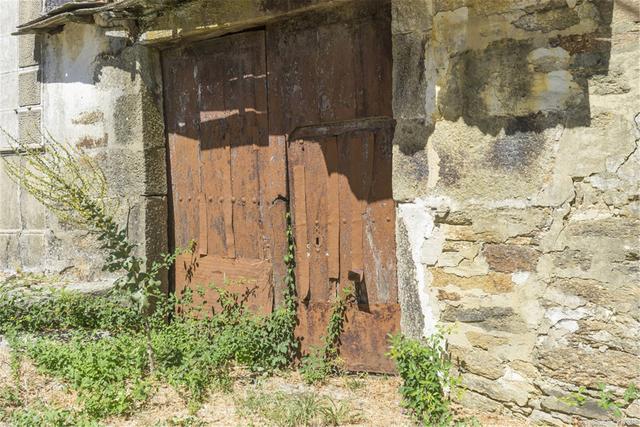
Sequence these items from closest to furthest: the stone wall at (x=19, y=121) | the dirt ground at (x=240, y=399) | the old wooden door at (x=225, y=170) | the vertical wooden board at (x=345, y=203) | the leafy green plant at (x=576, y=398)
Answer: the leafy green plant at (x=576, y=398) < the dirt ground at (x=240, y=399) < the vertical wooden board at (x=345, y=203) < the old wooden door at (x=225, y=170) < the stone wall at (x=19, y=121)

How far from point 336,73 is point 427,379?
6.13 feet

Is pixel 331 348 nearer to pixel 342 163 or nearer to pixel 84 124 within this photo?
pixel 342 163

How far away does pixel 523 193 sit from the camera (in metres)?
3.03

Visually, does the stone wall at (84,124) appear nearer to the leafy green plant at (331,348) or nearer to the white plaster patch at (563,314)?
the leafy green plant at (331,348)

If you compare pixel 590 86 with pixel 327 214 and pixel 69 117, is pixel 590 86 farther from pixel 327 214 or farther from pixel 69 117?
pixel 69 117

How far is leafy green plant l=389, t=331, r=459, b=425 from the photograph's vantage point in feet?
10.4

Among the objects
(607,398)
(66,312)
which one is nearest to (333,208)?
(607,398)

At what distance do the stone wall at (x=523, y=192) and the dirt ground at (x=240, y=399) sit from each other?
0.44 m

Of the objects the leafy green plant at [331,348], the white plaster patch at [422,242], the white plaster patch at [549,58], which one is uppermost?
the white plaster patch at [549,58]

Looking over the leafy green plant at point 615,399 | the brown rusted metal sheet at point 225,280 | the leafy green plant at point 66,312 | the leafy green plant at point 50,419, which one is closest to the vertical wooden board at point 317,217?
the brown rusted metal sheet at point 225,280

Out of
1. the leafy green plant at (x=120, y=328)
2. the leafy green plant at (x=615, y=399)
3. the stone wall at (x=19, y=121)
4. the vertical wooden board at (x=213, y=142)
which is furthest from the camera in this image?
the stone wall at (x=19, y=121)

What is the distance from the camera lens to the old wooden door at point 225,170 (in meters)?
4.23

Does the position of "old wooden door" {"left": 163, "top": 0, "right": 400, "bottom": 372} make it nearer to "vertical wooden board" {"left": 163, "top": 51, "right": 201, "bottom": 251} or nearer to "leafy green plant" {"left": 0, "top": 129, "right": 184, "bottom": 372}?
"vertical wooden board" {"left": 163, "top": 51, "right": 201, "bottom": 251}

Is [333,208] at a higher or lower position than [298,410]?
higher
